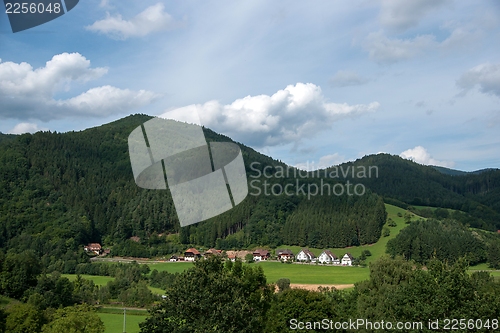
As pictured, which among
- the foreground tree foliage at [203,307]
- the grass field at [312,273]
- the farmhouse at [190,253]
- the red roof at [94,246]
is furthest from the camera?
the red roof at [94,246]

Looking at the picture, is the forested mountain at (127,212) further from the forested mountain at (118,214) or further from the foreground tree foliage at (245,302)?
the foreground tree foliage at (245,302)

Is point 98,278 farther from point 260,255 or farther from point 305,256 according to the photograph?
point 305,256

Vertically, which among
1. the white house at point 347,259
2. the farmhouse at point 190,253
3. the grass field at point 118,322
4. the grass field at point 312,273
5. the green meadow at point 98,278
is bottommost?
the grass field at point 118,322

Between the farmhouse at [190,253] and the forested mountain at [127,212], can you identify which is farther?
the forested mountain at [127,212]

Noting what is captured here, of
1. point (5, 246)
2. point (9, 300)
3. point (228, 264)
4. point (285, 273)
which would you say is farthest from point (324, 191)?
point (228, 264)

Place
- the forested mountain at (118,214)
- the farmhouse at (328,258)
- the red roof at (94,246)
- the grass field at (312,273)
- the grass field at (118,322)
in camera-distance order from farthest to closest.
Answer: the red roof at (94,246), the forested mountain at (118,214), the farmhouse at (328,258), the grass field at (312,273), the grass field at (118,322)

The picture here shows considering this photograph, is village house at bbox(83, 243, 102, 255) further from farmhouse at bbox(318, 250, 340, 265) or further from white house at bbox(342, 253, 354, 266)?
white house at bbox(342, 253, 354, 266)

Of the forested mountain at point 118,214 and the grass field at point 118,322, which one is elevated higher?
the forested mountain at point 118,214

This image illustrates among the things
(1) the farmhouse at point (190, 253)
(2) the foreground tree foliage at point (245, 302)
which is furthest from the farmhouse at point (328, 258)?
(2) the foreground tree foliage at point (245, 302)
